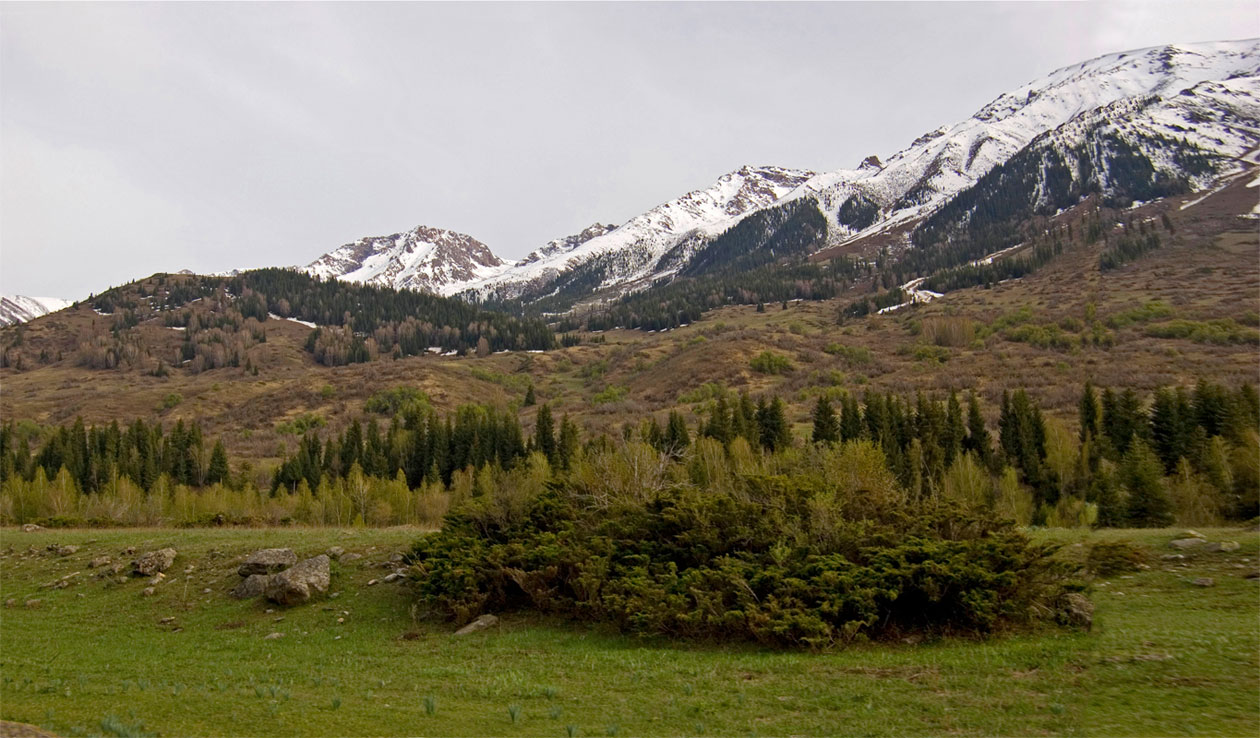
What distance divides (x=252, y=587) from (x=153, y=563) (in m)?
6.55

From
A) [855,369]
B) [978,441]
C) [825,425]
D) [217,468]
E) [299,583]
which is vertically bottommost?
[217,468]

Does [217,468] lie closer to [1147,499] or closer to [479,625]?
[479,625]

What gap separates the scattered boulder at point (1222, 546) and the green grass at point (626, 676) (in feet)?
0.98

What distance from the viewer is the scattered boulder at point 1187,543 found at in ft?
70.6

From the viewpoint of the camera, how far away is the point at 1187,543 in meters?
21.7

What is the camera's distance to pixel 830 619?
17.5 metres

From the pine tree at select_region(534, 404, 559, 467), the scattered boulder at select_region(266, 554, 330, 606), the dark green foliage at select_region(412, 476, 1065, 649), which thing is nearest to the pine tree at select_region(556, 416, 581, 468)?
the pine tree at select_region(534, 404, 559, 467)

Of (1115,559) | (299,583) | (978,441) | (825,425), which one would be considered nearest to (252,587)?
(299,583)

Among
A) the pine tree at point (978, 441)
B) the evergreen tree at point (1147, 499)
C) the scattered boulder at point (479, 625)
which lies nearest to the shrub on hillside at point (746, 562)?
the scattered boulder at point (479, 625)

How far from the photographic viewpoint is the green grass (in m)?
11.9

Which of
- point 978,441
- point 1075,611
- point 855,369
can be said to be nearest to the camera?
point 1075,611

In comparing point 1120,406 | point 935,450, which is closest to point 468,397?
point 935,450

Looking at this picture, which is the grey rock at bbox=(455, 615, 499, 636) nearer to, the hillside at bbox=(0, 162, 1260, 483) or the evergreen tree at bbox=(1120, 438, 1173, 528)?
the evergreen tree at bbox=(1120, 438, 1173, 528)

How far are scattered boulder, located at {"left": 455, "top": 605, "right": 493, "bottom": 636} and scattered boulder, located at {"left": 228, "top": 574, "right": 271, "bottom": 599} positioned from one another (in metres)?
9.11
